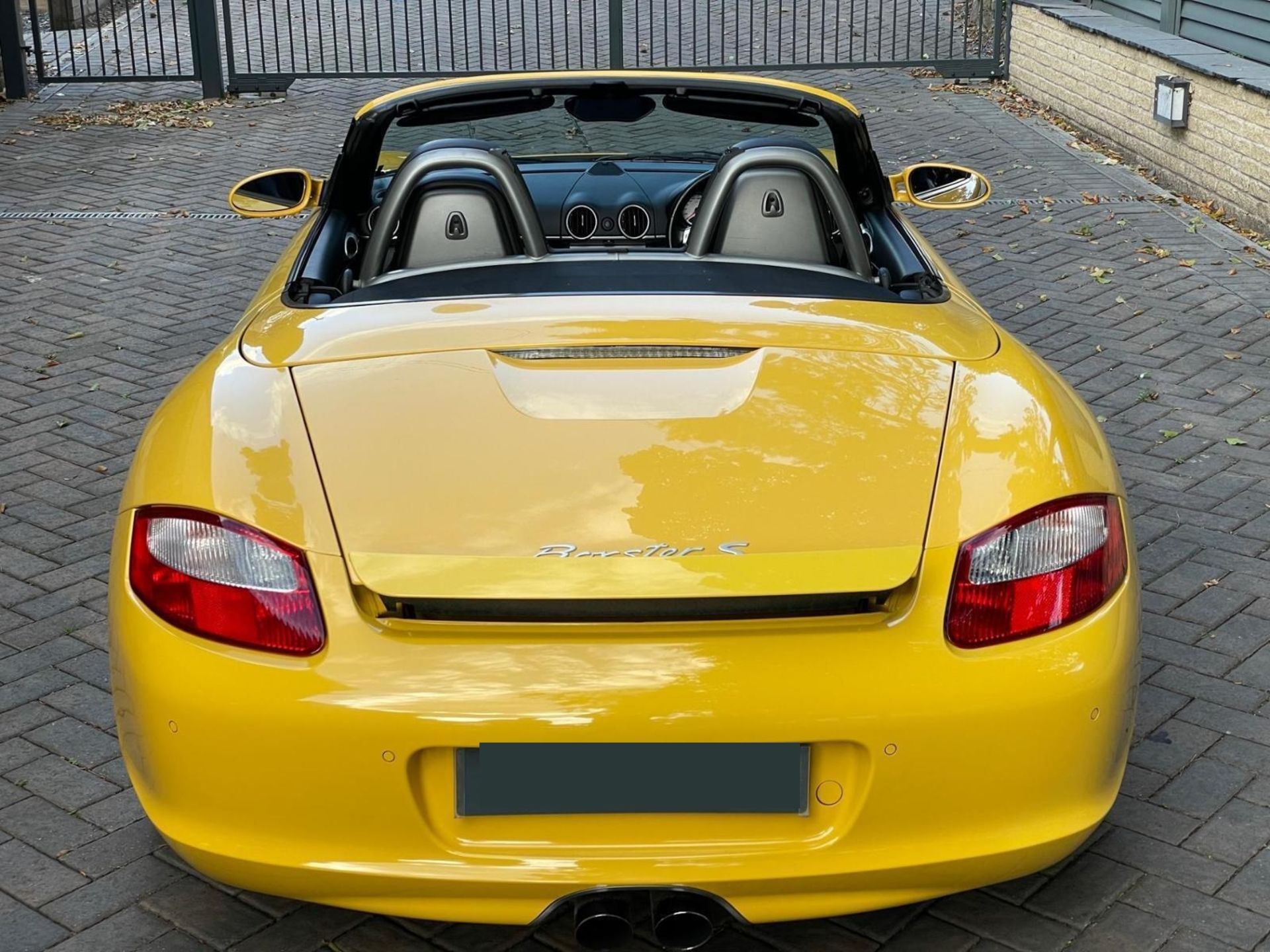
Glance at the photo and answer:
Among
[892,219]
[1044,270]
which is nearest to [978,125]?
[1044,270]

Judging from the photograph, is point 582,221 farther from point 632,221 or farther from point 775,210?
point 775,210

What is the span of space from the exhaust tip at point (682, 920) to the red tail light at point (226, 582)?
2.20 feet

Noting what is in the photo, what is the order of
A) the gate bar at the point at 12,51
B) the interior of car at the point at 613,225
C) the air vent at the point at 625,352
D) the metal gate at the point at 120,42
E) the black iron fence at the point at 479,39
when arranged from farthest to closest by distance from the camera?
1. the black iron fence at the point at 479,39
2. the metal gate at the point at 120,42
3. the gate bar at the point at 12,51
4. the interior of car at the point at 613,225
5. the air vent at the point at 625,352

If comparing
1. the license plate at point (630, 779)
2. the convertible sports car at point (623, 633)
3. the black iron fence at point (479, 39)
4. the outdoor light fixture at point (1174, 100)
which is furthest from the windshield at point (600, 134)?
the black iron fence at point (479, 39)

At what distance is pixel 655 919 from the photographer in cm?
246

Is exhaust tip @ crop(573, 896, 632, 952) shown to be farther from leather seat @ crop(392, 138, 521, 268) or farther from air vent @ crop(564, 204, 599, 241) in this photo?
air vent @ crop(564, 204, 599, 241)

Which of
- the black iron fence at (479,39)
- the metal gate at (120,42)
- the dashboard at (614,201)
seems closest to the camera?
the dashboard at (614,201)

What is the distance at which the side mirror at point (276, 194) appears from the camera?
4.47 meters

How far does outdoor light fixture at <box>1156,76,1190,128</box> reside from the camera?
9.75m

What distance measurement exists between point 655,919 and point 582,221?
2294mm

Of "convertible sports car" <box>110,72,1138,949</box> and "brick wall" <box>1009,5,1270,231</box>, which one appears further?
"brick wall" <box>1009,5,1270,231</box>

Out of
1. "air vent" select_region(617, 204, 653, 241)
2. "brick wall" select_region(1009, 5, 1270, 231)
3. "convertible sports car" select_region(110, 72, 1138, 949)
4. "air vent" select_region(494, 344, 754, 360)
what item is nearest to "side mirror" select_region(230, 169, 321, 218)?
"air vent" select_region(617, 204, 653, 241)

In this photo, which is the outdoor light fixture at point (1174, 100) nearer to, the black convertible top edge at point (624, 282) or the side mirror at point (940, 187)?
the side mirror at point (940, 187)

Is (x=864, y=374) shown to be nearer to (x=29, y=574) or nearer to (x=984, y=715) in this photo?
(x=984, y=715)
